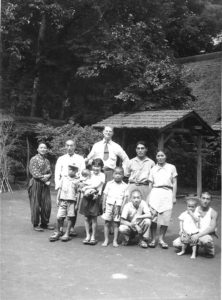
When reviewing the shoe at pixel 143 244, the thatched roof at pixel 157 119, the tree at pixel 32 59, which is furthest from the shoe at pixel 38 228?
the tree at pixel 32 59

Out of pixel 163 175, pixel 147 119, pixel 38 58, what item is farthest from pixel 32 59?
pixel 163 175

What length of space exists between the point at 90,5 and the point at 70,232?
1092 cm

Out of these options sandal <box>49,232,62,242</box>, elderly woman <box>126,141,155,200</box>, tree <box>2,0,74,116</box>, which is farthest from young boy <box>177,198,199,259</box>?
tree <box>2,0,74,116</box>

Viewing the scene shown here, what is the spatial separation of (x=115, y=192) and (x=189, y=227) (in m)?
1.34

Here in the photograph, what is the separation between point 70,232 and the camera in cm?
733

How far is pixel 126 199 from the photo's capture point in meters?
6.86

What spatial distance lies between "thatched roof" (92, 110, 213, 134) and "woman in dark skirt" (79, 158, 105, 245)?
18.3 ft

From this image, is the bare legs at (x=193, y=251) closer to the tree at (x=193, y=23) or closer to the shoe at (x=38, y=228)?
the shoe at (x=38, y=228)

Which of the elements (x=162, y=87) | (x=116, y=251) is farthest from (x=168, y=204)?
Answer: (x=162, y=87)

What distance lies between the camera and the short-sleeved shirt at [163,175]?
6.71 meters

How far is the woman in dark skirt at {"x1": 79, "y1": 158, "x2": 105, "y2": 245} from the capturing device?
6742mm

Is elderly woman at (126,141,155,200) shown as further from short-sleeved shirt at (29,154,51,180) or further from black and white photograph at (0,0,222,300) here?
short-sleeved shirt at (29,154,51,180)

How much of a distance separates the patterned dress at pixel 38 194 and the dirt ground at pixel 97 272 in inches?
17.9

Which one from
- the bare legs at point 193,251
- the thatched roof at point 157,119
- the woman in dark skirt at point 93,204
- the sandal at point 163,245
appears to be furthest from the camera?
the thatched roof at point 157,119
